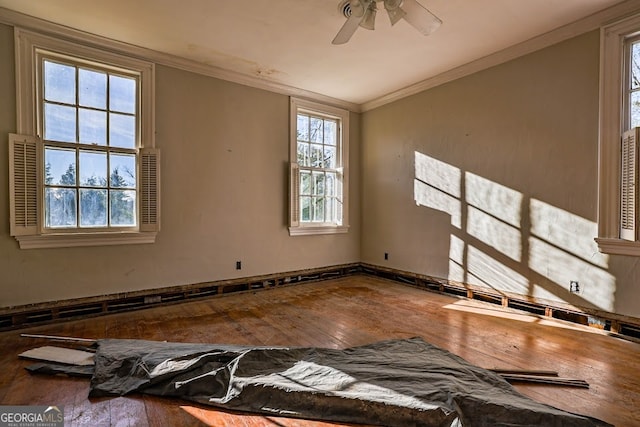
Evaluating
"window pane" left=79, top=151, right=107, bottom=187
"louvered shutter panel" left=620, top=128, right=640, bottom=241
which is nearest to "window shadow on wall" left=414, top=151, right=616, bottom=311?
"louvered shutter panel" left=620, top=128, right=640, bottom=241

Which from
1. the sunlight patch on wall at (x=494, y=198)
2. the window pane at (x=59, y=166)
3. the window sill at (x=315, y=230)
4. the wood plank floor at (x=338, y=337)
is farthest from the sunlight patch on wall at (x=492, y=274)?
the window pane at (x=59, y=166)

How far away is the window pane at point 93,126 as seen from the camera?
10.8 feet

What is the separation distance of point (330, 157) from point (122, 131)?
2.99m

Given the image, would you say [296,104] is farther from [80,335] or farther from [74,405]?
[74,405]

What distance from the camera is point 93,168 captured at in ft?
11.0

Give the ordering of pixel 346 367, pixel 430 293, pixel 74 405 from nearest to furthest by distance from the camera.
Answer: pixel 74 405 → pixel 346 367 → pixel 430 293

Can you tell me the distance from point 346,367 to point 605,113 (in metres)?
3.27

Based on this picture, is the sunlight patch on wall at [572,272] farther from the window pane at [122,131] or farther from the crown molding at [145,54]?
the window pane at [122,131]

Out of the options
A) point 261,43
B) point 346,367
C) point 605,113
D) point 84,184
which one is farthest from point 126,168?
point 605,113

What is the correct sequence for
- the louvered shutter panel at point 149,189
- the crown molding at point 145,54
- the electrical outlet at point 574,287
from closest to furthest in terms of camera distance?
1. the crown molding at point 145,54
2. the electrical outlet at point 574,287
3. the louvered shutter panel at point 149,189

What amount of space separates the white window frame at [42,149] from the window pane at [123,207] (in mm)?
84

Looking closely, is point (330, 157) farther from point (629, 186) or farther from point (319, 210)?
point (629, 186)

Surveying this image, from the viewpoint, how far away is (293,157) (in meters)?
4.74

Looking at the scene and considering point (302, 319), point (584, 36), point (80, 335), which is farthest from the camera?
point (302, 319)
